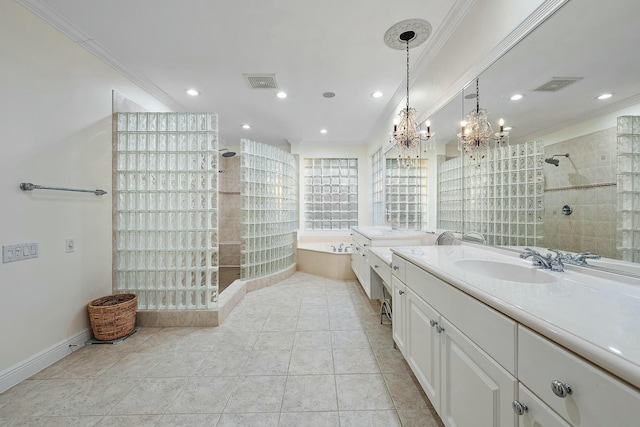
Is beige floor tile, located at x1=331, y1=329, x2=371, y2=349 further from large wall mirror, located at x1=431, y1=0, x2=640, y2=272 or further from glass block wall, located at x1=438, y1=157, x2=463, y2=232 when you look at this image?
large wall mirror, located at x1=431, y1=0, x2=640, y2=272

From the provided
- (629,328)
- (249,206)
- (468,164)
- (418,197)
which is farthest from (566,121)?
(249,206)

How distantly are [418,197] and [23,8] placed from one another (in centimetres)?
352

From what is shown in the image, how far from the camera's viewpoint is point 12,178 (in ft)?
5.35

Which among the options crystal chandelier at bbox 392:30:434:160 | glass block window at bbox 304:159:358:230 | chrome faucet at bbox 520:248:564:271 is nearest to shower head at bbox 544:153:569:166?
chrome faucet at bbox 520:248:564:271

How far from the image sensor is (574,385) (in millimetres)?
546

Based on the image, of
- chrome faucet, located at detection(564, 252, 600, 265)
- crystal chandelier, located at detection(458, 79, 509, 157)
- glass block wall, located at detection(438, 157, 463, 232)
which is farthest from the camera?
glass block wall, located at detection(438, 157, 463, 232)

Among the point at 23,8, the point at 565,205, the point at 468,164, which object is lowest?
the point at 565,205

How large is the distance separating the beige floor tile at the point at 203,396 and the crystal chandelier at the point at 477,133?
2.26 meters

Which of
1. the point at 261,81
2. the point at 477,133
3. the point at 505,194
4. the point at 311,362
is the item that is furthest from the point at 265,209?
the point at 505,194

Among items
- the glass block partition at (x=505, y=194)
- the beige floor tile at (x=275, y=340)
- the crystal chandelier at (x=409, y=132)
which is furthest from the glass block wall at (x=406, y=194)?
the beige floor tile at (x=275, y=340)

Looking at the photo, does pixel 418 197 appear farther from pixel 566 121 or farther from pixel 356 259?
pixel 566 121

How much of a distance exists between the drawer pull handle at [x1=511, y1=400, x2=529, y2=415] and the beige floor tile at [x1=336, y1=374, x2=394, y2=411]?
2.94 feet

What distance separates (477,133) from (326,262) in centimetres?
290

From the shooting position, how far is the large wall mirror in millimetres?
920
